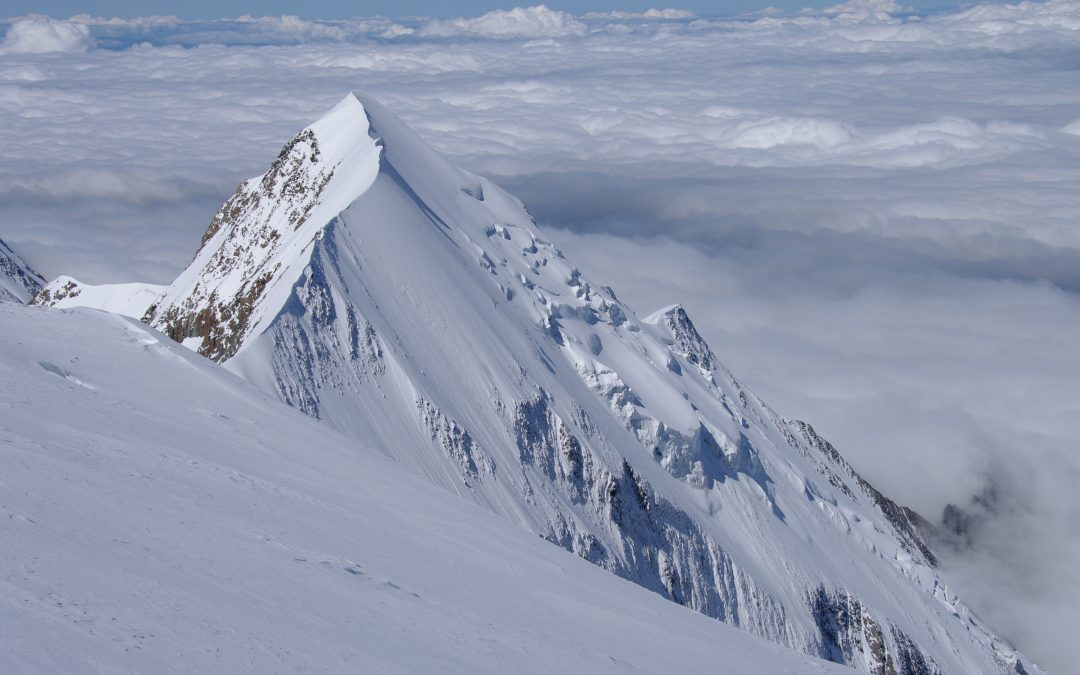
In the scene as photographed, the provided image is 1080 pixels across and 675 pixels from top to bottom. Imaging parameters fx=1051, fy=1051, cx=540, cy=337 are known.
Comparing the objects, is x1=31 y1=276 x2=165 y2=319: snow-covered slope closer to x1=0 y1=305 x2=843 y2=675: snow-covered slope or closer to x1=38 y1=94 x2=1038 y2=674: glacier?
x1=38 y1=94 x2=1038 y2=674: glacier

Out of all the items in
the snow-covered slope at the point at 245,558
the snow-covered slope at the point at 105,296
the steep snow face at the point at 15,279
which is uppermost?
the snow-covered slope at the point at 245,558

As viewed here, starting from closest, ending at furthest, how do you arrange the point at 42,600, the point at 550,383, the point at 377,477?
the point at 42,600 → the point at 377,477 → the point at 550,383

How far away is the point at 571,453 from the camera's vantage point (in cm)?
5478

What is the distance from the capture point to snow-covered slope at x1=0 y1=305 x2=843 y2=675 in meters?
12.6

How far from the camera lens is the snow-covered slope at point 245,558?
12.6 meters

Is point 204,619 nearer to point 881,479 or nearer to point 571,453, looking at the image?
point 571,453

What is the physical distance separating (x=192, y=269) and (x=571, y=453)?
84.9ft

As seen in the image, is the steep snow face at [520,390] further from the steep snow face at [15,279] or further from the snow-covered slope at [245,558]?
the steep snow face at [15,279]

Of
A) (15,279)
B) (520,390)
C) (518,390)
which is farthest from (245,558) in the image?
(15,279)

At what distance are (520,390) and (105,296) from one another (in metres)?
36.3

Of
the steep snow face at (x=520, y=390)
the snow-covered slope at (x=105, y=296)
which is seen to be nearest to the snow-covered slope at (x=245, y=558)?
the steep snow face at (x=520, y=390)

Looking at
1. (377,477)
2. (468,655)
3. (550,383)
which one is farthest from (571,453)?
(468,655)

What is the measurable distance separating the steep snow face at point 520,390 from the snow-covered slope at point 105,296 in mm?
6482

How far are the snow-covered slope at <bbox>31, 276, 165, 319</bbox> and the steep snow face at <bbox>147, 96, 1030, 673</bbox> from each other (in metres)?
6.48
